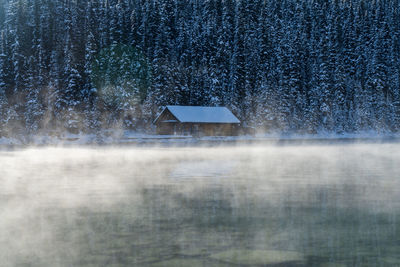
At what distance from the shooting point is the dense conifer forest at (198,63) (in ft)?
203

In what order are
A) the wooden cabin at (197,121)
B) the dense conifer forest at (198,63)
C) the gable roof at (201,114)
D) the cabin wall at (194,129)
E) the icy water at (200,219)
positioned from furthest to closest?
the cabin wall at (194,129), the wooden cabin at (197,121), the gable roof at (201,114), the dense conifer forest at (198,63), the icy water at (200,219)

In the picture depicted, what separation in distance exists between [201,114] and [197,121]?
73.5 inches

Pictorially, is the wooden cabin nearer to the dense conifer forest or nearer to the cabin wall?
the cabin wall


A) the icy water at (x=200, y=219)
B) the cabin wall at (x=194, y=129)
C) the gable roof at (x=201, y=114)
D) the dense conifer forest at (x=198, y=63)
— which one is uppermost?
the dense conifer forest at (x=198, y=63)

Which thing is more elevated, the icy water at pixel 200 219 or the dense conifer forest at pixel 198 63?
the dense conifer forest at pixel 198 63

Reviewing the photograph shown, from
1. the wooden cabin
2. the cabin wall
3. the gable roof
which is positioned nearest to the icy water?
the gable roof

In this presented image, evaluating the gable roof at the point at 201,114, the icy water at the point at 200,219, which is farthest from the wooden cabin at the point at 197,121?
the icy water at the point at 200,219

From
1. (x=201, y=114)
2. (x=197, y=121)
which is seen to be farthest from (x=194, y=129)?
(x=197, y=121)

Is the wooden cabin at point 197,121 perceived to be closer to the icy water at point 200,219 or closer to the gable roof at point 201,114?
the gable roof at point 201,114

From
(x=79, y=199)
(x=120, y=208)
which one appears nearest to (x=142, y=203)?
(x=120, y=208)

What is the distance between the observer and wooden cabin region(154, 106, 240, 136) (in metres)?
64.1

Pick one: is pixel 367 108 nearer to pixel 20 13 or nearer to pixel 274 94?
pixel 274 94

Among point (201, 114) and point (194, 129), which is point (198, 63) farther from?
point (194, 129)

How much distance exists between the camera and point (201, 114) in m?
65.1
